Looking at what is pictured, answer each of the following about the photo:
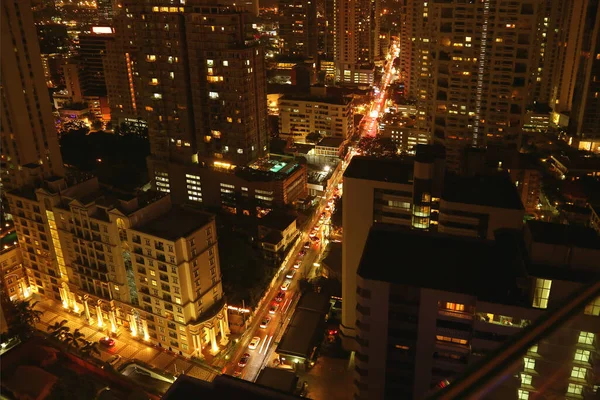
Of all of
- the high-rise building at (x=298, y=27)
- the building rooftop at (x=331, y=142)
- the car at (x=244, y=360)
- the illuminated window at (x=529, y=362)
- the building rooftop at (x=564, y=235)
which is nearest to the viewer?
the illuminated window at (x=529, y=362)

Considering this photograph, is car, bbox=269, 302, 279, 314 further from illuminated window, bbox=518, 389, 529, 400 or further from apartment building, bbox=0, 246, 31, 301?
illuminated window, bbox=518, 389, 529, 400

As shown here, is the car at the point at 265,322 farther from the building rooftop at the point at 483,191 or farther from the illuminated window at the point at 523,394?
the illuminated window at the point at 523,394

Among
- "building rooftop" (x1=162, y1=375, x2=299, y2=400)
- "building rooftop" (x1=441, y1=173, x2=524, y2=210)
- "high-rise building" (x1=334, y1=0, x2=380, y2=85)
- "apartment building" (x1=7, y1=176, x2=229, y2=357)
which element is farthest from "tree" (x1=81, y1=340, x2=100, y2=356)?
"high-rise building" (x1=334, y1=0, x2=380, y2=85)

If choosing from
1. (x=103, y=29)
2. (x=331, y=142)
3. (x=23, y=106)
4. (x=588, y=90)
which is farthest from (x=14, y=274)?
(x=588, y=90)

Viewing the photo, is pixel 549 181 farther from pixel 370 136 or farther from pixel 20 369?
pixel 20 369

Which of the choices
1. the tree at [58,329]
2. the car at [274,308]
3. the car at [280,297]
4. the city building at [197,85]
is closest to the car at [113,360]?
the tree at [58,329]

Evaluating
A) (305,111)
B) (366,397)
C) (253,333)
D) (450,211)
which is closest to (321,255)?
(253,333)

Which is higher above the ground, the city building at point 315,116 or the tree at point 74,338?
the city building at point 315,116
